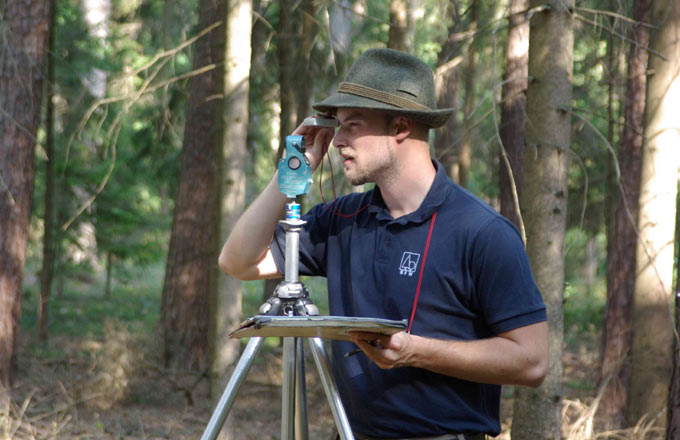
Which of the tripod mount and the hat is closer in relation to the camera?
the tripod mount

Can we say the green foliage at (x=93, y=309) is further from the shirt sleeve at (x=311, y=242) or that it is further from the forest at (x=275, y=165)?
the shirt sleeve at (x=311, y=242)

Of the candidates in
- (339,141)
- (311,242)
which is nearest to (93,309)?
(311,242)

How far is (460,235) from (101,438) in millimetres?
5236

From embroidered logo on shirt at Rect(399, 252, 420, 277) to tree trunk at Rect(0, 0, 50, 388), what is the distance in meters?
5.60

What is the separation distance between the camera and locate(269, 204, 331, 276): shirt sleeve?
277cm

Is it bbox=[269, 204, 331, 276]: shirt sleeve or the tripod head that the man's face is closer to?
the tripod head

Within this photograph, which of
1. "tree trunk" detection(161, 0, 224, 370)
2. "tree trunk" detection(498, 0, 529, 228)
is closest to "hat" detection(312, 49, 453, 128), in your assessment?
"tree trunk" detection(498, 0, 529, 228)

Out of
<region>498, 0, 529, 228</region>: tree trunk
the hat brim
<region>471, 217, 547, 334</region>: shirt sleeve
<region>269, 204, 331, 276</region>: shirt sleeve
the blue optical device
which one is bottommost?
<region>471, 217, 547, 334</region>: shirt sleeve

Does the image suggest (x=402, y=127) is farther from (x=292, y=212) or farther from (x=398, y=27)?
(x=398, y=27)

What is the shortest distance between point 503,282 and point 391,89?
675 mm

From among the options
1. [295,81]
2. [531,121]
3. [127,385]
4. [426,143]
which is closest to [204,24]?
[295,81]

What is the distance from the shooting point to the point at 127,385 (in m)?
8.13

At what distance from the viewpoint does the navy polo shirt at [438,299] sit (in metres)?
2.25

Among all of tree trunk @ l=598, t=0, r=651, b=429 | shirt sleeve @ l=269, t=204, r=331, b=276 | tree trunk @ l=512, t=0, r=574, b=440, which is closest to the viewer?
shirt sleeve @ l=269, t=204, r=331, b=276
